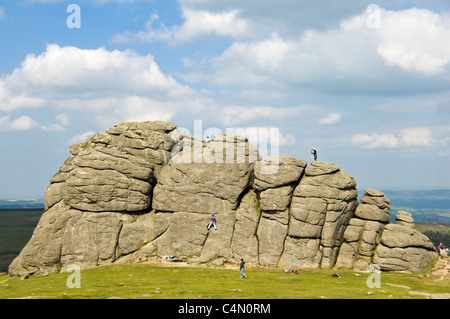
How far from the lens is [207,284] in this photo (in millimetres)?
56125

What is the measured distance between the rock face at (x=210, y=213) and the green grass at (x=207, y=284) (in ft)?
12.2

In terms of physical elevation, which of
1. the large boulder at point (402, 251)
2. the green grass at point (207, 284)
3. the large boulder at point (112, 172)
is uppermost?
the large boulder at point (112, 172)

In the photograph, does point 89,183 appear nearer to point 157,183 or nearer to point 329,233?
point 157,183

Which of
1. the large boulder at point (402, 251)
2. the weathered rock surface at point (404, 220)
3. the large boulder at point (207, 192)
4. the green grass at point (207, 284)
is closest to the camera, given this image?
the green grass at point (207, 284)

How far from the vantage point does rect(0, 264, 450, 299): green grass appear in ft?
163

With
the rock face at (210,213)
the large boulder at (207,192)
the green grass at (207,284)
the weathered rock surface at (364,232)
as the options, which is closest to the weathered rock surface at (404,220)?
the rock face at (210,213)

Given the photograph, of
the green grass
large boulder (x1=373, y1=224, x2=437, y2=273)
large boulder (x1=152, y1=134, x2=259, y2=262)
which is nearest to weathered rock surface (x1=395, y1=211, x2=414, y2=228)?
large boulder (x1=373, y1=224, x2=437, y2=273)

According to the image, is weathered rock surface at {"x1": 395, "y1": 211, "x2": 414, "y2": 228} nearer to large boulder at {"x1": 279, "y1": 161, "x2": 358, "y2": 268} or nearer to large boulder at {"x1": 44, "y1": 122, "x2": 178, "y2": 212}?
large boulder at {"x1": 279, "y1": 161, "x2": 358, "y2": 268}

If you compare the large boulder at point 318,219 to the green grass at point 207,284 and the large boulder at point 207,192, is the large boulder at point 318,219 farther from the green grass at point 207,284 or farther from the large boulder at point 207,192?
the large boulder at point 207,192

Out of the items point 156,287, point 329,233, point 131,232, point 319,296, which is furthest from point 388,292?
point 131,232

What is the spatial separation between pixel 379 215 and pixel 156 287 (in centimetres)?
4095

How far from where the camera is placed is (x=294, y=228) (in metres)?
69.3

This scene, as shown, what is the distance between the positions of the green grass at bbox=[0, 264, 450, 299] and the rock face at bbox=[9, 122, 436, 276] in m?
3.72

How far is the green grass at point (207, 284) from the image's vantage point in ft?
163
